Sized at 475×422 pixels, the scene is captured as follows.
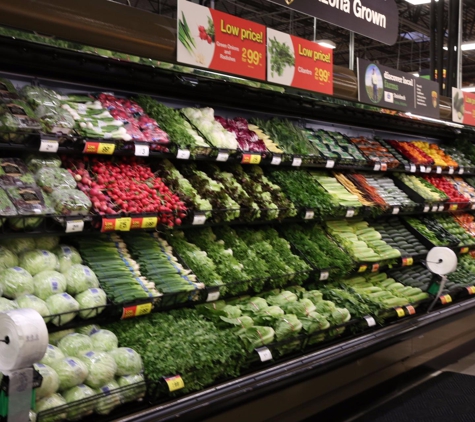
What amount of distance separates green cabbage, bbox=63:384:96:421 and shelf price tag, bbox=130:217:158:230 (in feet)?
3.14

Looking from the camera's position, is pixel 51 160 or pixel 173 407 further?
pixel 51 160

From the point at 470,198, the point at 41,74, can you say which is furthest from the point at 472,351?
the point at 41,74

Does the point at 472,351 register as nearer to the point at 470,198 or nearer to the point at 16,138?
the point at 470,198

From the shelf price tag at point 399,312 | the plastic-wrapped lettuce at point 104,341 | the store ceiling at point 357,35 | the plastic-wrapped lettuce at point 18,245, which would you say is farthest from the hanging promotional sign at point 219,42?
the store ceiling at point 357,35

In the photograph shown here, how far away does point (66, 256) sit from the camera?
3396mm


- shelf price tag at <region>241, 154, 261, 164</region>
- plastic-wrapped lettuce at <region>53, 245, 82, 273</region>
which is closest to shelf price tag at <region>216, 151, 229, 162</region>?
shelf price tag at <region>241, 154, 261, 164</region>

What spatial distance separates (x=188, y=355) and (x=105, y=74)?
78.6 inches

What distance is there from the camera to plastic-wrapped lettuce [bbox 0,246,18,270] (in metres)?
3.14

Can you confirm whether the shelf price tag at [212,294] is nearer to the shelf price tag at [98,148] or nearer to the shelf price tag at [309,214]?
the shelf price tag at [98,148]

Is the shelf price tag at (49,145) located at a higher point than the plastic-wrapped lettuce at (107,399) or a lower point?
higher

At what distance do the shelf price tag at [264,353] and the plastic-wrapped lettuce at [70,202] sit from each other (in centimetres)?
134

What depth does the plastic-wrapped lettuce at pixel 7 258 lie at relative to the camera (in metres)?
3.14

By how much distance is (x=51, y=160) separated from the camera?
3.51m

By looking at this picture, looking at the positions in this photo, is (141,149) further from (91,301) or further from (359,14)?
(359,14)
